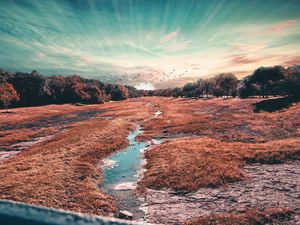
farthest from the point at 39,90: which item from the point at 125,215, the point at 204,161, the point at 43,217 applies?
the point at 43,217

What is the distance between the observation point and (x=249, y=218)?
15.3 metres

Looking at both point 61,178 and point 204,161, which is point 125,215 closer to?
point 61,178

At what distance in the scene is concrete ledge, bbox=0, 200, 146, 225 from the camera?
154 centimetres

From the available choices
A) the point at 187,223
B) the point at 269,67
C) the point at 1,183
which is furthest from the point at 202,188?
the point at 269,67

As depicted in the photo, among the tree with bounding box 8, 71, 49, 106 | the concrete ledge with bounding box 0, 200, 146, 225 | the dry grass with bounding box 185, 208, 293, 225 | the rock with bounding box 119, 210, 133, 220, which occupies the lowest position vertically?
the rock with bounding box 119, 210, 133, 220

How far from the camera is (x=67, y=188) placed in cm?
2162

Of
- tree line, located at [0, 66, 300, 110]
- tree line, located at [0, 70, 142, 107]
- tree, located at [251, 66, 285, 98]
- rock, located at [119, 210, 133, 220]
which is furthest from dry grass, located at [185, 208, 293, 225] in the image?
tree line, located at [0, 70, 142, 107]

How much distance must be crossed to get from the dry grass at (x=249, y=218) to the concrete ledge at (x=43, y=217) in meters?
15.3

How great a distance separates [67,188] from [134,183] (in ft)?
19.8

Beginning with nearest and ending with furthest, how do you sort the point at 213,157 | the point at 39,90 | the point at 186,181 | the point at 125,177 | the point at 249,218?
the point at 249,218
the point at 186,181
the point at 125,177
the point at 213,157
the point at 39,90

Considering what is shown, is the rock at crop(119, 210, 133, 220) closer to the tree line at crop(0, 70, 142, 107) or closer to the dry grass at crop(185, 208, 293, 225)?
the dry grass at crop(185, 208, 293, 225)

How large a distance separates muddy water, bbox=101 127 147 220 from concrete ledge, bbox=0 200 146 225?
53.9 ft

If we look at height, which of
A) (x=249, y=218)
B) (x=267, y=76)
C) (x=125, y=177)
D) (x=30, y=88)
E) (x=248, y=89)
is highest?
(x=267, y=76)

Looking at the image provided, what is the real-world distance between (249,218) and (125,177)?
1373 centimetres
